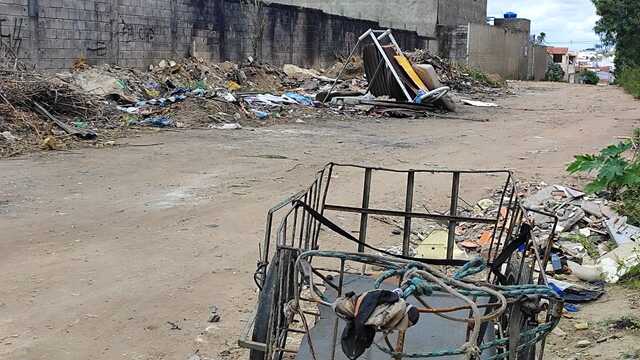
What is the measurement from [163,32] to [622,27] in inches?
841

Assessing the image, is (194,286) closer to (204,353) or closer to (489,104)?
(204,353)

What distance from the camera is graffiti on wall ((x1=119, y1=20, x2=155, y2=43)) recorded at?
16.8 meters

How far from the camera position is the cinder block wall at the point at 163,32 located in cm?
1412

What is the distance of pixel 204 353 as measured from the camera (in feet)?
11.5

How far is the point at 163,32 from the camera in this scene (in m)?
18.2

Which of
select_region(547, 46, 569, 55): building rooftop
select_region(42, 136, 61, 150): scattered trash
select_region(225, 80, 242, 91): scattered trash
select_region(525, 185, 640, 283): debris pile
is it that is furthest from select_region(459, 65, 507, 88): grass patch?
select_region(547, 46, 569, 55): building rooftop

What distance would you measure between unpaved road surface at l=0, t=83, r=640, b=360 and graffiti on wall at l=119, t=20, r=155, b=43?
586 centimetres

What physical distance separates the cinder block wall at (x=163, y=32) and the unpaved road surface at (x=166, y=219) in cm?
452

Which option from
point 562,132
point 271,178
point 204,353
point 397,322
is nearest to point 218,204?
point 271,178

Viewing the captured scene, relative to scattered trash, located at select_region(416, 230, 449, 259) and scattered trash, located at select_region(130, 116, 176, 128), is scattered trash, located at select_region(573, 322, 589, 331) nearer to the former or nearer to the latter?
scattered trash, located at select_region(416, 230, 449, 259)

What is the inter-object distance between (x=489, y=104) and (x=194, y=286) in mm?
16986

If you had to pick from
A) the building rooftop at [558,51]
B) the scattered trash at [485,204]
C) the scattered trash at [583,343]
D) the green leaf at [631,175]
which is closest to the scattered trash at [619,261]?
the green leaf at [631,175]

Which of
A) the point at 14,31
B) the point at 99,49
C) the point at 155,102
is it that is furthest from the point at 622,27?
the point at 14,31

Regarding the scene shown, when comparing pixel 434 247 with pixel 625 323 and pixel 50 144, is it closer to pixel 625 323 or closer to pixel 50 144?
pixel 625 323
